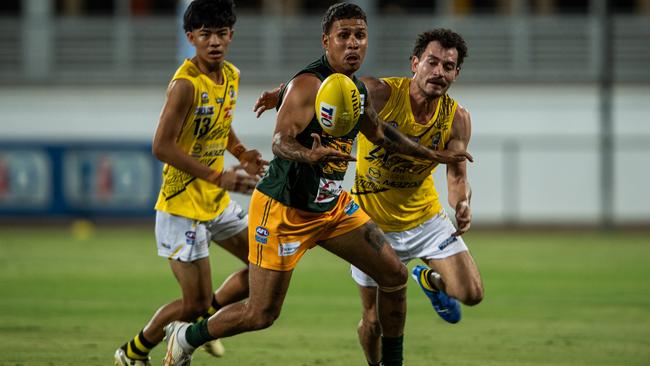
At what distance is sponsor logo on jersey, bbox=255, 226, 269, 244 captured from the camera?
702 centimetres

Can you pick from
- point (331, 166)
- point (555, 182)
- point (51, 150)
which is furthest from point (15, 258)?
point (555, 182)

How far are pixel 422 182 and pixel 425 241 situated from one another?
464mm

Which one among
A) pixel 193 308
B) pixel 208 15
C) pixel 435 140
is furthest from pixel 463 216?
pixel 208 15

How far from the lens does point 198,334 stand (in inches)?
282

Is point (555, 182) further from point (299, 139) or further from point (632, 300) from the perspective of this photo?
point (299, 139)

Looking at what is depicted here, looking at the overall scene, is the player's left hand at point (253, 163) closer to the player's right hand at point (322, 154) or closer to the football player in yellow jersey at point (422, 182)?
the football player in yellow jersey at point (422, 182)

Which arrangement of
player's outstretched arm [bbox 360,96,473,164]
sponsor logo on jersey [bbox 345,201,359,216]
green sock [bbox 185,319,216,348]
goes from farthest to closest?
1. player's outstretched arm [bbox 360,96,473,164]
2. sponsor logo on jersey [bbox 345,201,359,216]
3. green sock [bbox 185,319,216,348]

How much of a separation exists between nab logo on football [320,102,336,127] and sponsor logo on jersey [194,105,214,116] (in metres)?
1.41

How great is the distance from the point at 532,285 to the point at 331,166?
7674 mm

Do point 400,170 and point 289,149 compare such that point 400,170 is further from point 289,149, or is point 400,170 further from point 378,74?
point 378,74

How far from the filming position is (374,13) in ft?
94.7

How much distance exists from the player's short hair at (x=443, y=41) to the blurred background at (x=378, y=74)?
15483mm

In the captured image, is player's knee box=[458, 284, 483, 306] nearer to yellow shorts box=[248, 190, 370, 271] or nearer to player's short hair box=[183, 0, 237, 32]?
yellow shorts box=[248, 190, 370, 271]

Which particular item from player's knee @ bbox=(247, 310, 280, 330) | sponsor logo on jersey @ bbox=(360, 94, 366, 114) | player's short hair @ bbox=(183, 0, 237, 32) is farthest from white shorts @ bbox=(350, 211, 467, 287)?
player's short hair @ bbox=(183, 0, 237, 32)
